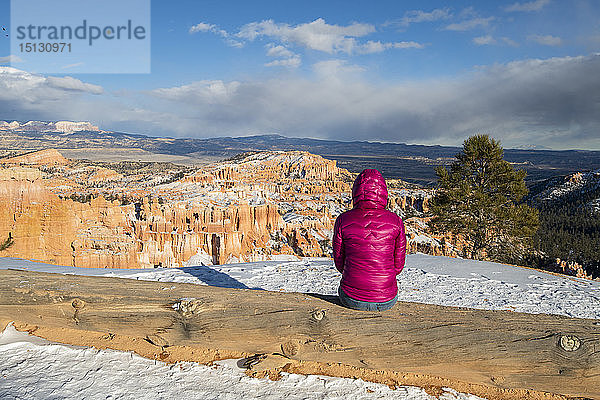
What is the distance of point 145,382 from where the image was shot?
161 inches

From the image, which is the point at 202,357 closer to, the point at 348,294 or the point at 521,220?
the point at 348,294

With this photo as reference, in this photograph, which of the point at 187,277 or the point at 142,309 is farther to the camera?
the point at 187,277

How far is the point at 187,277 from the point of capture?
9.11 metres

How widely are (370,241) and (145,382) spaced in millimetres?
3184

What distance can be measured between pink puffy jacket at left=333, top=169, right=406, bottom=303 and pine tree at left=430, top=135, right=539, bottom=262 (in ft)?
52.2

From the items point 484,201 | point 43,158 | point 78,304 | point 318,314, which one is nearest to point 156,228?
point 484,201

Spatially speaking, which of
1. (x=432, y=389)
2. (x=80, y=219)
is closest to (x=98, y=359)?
(x=432, y=389)

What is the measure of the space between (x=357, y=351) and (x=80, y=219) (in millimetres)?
27187

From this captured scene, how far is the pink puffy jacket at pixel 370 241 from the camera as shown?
428 cm

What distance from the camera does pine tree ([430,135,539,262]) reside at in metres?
18.1

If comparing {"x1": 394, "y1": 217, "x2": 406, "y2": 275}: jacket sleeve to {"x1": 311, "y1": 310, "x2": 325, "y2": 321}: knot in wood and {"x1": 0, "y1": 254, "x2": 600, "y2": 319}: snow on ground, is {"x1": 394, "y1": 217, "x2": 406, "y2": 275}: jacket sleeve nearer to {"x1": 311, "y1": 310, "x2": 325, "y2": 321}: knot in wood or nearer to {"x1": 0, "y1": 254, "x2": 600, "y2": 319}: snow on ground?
{"x1": 311, "y1": 310, "x2": 325, "y2": 321}: knot in wood

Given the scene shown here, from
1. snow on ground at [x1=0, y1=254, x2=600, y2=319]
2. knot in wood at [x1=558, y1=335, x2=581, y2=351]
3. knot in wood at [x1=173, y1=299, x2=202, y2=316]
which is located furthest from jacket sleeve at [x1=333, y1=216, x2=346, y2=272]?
snow on ground at [x1=0, y1=254, x2=600, y2=319]

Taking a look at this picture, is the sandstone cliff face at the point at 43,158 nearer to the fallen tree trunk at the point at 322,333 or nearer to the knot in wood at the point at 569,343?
the fallen tree trunk at the point at 322,333

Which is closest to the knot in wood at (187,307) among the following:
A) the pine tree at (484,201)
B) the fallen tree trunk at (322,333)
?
the fallen tree trunk at (322,333)
